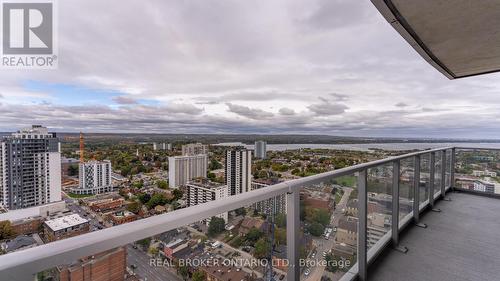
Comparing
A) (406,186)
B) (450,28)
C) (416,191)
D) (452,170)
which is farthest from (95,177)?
(452,170)

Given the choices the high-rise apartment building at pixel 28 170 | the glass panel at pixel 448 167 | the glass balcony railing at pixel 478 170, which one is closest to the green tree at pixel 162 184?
the high-rise apartment building at pixel 28 170

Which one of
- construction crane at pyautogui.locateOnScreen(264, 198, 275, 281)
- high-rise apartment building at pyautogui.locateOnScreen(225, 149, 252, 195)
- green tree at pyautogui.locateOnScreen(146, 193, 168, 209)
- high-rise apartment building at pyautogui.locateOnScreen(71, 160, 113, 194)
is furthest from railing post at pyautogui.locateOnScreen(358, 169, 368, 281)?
high-rise apartment building at pyautogui.locateOnScreen(71, 160, 113, 194)

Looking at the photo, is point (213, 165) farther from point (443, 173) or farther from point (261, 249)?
point (261, 249)

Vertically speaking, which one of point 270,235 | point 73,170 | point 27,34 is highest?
point 27,34

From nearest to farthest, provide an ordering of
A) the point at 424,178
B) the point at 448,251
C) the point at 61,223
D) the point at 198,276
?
the point at 198,276, the point at 61,223, the point at 448,251, the point at 424,178

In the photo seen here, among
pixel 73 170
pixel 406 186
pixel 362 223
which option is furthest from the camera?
pixel 73 170

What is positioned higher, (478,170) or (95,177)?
(478,170)

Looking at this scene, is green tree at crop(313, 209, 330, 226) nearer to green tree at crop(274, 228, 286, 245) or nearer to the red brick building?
green tree at crop(274, 228, 286, 245)
